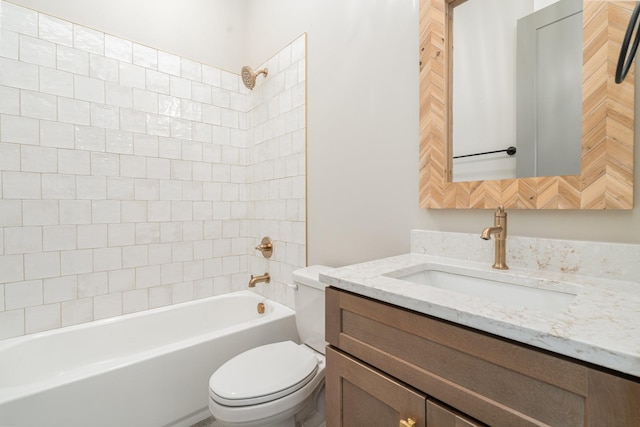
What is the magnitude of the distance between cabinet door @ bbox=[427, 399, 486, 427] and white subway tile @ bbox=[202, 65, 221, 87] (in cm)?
236

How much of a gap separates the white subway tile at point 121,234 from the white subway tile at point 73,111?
0.64 meters

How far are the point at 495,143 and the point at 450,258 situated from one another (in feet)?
1.53

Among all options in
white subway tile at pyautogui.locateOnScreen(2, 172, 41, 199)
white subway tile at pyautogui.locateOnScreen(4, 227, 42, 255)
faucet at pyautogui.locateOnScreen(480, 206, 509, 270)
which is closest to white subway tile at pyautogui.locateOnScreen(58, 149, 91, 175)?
white subway tile at pyautogui.locateOnScreen(2, 172, 41, 199)

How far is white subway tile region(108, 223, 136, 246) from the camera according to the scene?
180 cm

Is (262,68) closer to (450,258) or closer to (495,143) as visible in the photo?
(495,143)

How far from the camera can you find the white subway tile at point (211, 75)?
7.04 feet

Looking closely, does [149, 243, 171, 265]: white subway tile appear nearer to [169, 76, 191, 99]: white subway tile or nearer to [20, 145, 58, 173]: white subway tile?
[20, 145, 58, 173]: white subway tile

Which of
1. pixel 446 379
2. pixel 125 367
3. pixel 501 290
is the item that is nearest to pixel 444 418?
pixel 446 379

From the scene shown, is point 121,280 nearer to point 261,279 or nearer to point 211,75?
point 261,279

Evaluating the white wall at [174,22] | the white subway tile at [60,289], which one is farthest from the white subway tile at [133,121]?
the white subway tile at [60,289]

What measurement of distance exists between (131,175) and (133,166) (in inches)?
2.4

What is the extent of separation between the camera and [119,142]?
1810 millimetres

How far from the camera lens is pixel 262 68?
2.18 m

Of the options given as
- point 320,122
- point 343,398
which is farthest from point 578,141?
point 320,122
